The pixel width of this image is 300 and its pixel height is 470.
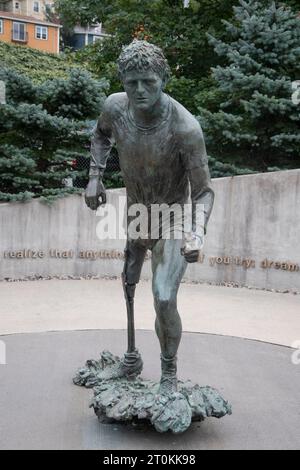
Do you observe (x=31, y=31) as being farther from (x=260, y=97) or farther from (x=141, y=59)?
(x=141, y=59)

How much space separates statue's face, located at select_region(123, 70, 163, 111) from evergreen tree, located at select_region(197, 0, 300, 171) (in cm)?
685

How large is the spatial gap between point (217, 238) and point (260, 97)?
8.17 feet

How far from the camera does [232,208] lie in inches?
399

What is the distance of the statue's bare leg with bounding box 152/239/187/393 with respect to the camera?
4.12 metres

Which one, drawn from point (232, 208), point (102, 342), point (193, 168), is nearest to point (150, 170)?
point (193, 168)

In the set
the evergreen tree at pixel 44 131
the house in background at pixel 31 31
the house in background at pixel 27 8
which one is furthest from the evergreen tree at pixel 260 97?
the house in background at pixel 27 8

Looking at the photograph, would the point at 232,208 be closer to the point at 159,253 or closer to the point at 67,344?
the point at 67,344

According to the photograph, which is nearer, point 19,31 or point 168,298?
point 168,298

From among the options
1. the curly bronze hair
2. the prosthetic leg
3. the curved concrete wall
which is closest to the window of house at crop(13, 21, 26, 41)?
the curved concrete wall

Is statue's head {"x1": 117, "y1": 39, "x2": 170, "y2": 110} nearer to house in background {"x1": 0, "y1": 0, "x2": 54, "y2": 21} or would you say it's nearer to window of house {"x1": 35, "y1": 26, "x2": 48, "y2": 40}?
window of house {"x1": 35, "y1": 26, "x2": 48, "y2": 40}

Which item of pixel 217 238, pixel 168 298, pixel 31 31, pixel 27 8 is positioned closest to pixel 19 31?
pixel 31 31

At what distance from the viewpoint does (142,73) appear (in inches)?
154

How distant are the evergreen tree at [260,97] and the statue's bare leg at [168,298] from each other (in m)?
6.78

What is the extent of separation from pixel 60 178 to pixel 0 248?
159 cm
